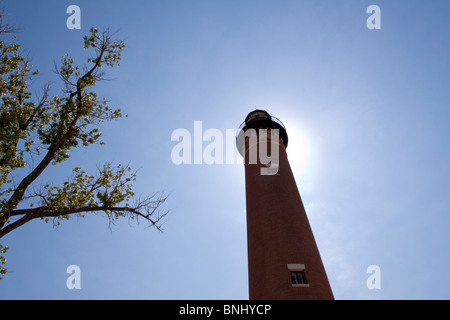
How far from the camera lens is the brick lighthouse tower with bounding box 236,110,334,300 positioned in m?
16.2

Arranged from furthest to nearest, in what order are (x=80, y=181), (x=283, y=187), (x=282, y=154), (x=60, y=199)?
1. (x=282, y=154)
2. (x=283, y=187)
3. (x=80, y=181)
4. (x=60, y=199)

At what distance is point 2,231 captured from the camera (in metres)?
11.3

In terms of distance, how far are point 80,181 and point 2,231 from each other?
381 centimetres

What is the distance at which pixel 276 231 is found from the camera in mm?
18469

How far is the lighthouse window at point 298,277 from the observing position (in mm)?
16172

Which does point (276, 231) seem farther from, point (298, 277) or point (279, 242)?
point (298, 277)

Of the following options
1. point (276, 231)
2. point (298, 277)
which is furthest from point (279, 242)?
point (298, 277)

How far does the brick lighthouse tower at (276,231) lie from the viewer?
53.2ft

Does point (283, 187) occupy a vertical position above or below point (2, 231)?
above

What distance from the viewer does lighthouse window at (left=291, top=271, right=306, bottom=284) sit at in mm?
16172

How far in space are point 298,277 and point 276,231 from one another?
304cm

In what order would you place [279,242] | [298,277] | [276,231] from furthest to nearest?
[276,231] → [279,242] → [298,277]
